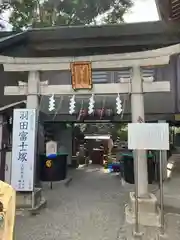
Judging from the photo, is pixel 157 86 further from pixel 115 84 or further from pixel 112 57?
pixel 112 57

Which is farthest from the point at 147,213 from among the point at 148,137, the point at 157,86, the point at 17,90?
the point at 17,90

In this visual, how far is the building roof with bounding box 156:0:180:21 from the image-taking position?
5.51 meters

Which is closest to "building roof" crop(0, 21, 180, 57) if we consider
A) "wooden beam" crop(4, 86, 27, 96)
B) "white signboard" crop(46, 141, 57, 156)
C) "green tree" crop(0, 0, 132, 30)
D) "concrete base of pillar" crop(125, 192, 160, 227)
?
"wooden beam" crop(4, 86, 27, 96)

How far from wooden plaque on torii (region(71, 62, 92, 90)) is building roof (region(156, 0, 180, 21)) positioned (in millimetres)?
2267

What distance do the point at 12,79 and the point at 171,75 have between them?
21.1 feet

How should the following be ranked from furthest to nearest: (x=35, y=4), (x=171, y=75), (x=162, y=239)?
(x=35, y=4), (x=171, y=75), (x=162, y=239)

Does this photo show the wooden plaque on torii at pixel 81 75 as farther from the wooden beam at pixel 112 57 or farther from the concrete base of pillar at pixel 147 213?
the concrete base of pillar at pixel 147 213

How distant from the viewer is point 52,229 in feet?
19.0

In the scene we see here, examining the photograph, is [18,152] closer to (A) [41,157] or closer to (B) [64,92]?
(B) [64,92]

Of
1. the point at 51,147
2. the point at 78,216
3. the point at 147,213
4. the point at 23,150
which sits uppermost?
the point at 23,150

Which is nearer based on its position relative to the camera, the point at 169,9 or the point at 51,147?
the point at 169,9

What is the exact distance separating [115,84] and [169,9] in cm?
231

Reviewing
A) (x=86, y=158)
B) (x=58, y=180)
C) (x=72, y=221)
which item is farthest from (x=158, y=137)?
(x=86, y=158)

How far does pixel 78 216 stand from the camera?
6809 mm
